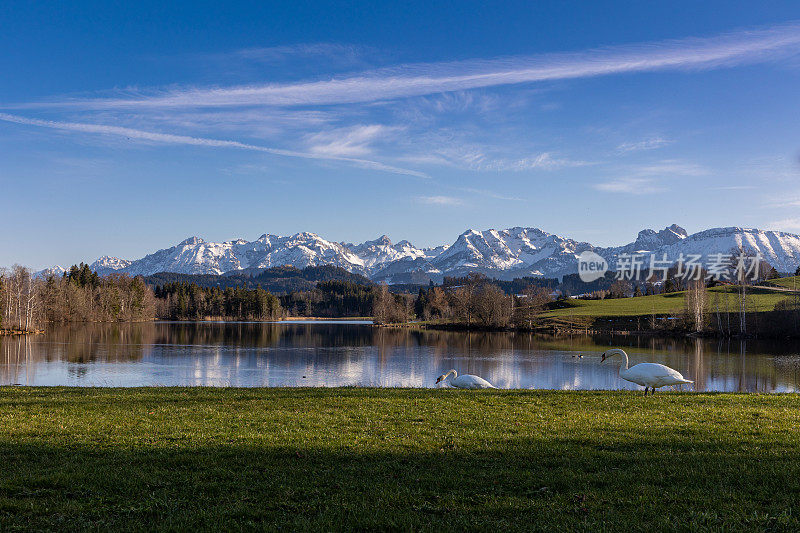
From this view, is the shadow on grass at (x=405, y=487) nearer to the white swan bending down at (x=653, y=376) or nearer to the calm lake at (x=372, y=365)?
the white swan bending down at (x=653, y=376)

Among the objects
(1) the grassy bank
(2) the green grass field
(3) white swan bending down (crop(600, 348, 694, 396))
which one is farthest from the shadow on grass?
(2) the green grass field

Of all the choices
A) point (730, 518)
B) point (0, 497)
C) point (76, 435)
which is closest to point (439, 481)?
point (730, 518)

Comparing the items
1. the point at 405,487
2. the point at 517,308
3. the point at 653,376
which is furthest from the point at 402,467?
the point at 517,308

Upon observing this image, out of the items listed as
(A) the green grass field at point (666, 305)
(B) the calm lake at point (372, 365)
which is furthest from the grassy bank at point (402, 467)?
(A) the green grass field at point (666, 305)

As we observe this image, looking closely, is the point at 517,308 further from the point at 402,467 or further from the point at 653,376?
the point at 402,467

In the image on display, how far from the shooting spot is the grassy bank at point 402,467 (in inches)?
297

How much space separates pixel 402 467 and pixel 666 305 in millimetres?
132285

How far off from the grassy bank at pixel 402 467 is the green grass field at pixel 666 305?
103 m

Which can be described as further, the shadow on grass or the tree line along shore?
the tree line along shore

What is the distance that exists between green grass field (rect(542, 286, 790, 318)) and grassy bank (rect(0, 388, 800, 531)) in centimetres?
10314

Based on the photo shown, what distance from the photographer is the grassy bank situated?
24.8 ft

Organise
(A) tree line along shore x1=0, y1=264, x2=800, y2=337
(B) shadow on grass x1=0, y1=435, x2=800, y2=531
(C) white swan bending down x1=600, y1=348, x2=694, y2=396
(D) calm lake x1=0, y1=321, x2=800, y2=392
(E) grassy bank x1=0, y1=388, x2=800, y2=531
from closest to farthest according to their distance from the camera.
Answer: (B) shadow on grass x1=0, y1=435, x2=800, y2=531 → (E) grassy bank x1=0, y1=388, x2=800, y2=531 → (C) white swan bending down x1=600, y1=348, x2=694, y2=396 → (D) calm lake x1=0, y1=321, x2=800, y2=392 → (A) tree line along shore x1=0, y1=264, x2=800, y2=337

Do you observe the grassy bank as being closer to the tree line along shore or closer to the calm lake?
the calm lake

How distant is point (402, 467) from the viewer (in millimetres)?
10047
